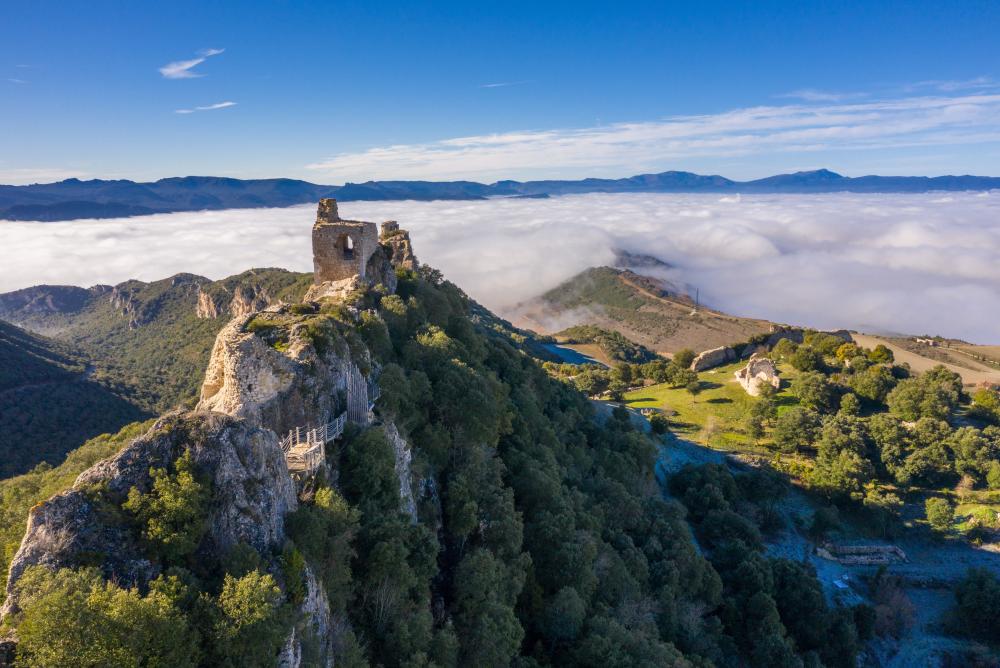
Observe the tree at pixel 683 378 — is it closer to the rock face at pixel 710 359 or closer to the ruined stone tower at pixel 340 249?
the rock face at pixel 710 359

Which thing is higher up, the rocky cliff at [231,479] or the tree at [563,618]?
the rocky cliff at [231,479]

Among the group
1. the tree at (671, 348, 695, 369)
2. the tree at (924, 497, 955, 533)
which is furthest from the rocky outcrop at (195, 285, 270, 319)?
the tree at (924, 497, 955, 533)

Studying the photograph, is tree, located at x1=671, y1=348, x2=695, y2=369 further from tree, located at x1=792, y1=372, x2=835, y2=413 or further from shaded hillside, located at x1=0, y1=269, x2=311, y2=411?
shaded hillside, located at x1=0, y1=269, x2=311, y2=411

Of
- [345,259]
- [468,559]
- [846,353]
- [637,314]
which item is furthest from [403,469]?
[637,314]

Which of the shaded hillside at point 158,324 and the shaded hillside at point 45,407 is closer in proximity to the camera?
the shaded hillside at point 45,407

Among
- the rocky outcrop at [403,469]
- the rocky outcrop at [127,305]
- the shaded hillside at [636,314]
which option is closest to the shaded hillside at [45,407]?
the rocky outcrop at [127,305]

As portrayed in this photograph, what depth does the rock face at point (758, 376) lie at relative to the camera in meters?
56.3

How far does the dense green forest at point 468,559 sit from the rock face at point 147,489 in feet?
1.00

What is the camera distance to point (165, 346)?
101000 mm

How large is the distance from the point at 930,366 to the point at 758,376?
33.0m

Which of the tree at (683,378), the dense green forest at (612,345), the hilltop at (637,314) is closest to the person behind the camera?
the tree at (683,378)

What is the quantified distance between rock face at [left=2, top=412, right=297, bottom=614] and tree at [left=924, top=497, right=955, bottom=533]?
145 ft

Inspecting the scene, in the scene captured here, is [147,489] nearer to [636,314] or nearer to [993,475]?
[993,475]

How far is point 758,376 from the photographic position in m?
57.3
